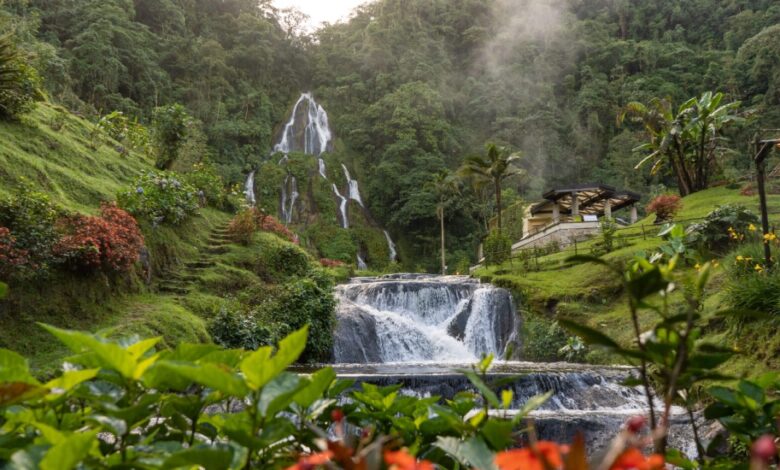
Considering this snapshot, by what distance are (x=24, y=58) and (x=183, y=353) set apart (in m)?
12.9

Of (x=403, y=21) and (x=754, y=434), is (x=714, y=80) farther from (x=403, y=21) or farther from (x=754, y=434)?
(x=754, y=434)

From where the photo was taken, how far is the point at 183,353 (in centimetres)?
96

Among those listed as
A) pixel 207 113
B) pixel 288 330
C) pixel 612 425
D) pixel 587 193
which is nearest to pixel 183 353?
pixel 612 425

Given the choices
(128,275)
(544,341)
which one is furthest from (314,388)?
(544,341)

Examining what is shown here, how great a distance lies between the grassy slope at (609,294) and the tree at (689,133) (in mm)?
2244

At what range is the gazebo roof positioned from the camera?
26.5 meters

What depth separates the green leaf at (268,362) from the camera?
810 millimetres

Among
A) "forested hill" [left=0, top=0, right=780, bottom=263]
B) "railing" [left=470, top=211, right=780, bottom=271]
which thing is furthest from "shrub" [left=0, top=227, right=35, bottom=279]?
"forested hill" [left=0, top=0, right=780, bottom=263]

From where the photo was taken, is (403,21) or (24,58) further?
(403,21)

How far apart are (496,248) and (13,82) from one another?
58.2 ft

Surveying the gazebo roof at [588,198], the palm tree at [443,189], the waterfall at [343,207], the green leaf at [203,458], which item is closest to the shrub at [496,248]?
the gazebo roof at [588,198]

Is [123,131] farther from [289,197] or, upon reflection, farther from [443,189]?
[443,189]

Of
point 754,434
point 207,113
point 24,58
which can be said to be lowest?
point 754,434

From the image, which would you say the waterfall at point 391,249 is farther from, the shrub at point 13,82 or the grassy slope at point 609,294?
the shrub at point 13,82
